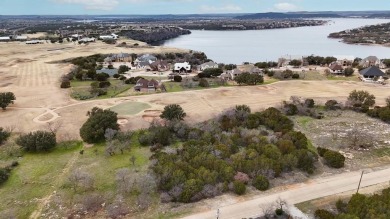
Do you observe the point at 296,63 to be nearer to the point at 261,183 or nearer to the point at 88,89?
the point at 88,89

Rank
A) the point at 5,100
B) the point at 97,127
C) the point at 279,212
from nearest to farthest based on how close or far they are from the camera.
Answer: the point at 279,212 < the point at 97,127 < the point at 5,100

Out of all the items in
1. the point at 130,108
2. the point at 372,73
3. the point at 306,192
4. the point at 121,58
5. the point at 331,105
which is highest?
the point at 372,73

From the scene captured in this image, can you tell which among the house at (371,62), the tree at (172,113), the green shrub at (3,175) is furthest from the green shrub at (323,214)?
the house at (371,62)

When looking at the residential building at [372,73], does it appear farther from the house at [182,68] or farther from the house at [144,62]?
the house at [144,62]

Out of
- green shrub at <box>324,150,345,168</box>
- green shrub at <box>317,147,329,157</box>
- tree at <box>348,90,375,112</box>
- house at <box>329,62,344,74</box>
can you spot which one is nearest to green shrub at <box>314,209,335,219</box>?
green shrub at <box>324,150,345,168</box>

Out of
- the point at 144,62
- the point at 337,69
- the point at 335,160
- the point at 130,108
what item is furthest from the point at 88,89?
the point at 337,69

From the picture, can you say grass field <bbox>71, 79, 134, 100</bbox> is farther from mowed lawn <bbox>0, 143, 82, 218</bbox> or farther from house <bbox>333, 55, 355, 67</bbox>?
house <bbox>333, 55, 355, 67</bbox>
